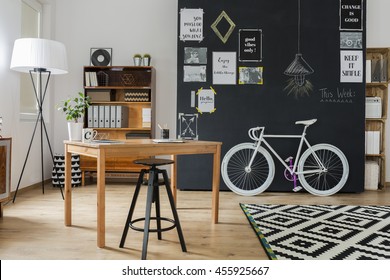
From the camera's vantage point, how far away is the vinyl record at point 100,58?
496 centimetres

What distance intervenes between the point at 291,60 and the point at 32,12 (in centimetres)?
326

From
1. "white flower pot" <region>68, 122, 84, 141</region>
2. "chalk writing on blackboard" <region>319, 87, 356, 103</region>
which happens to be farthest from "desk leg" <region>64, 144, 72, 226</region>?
"chalk writing on blackboard" <region>319, 87, 356, 103</region>

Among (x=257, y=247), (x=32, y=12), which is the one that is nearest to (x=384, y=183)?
(x=257, y=247)

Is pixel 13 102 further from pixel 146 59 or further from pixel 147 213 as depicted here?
pixel 147 213

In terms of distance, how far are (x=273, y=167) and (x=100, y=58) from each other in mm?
2681

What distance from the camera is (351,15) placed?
427 cm

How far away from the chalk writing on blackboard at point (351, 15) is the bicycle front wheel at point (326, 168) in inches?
55.2

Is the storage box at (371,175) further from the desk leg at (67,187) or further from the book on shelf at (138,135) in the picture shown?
the desk leg at (67,187)

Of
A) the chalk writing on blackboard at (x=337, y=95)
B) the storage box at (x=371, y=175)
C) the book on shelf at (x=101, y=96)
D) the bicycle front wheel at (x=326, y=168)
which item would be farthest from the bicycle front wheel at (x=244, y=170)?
the book on shelf at (x=101, y=96)

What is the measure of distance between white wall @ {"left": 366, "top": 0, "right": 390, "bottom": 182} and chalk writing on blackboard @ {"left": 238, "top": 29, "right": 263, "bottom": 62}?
5.25 feet

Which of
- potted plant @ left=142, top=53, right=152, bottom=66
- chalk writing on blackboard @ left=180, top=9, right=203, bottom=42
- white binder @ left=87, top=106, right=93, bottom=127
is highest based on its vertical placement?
chalk writing on blackboard @ left=180, top=9, right=203, bottom=42

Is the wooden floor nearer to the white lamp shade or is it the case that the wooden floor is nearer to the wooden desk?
the wooden desk

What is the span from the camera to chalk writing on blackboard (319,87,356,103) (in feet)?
14.1

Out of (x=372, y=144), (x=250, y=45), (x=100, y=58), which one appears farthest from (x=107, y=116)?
(x=372, y=144)
